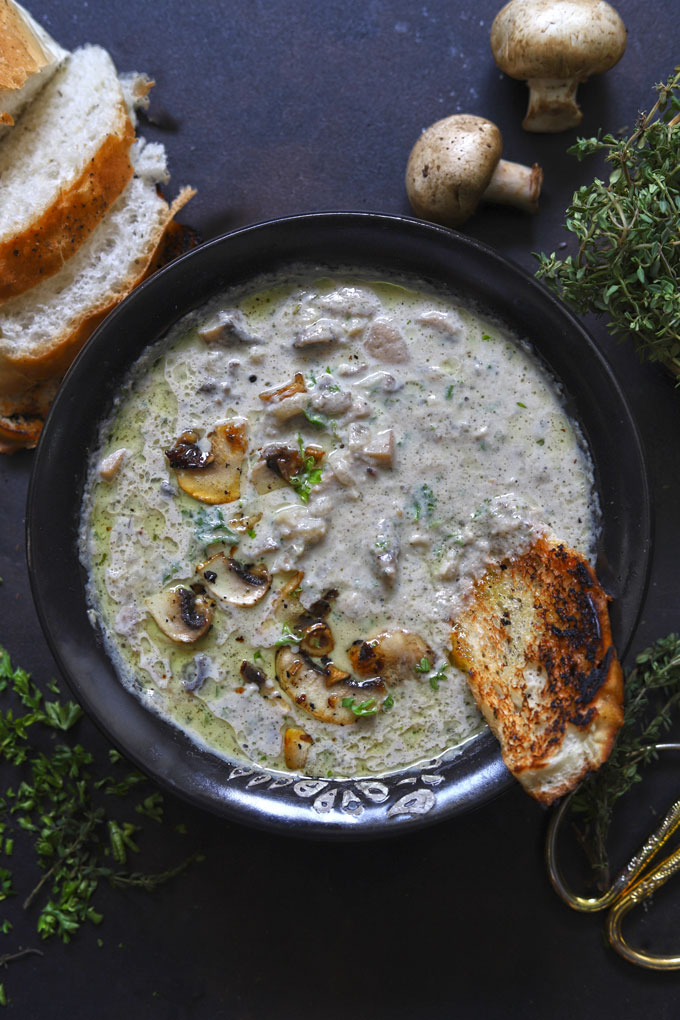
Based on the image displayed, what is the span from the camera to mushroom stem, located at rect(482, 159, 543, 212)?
2914mm

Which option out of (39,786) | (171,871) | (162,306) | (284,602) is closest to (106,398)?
(162,306)

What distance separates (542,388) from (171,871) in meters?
2.06

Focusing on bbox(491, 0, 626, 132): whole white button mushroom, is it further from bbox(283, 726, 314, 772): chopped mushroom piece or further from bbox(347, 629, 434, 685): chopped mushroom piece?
bbox(283, 726, 314, 772): chopped mushroom piece

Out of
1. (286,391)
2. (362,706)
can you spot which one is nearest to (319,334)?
(286,391)

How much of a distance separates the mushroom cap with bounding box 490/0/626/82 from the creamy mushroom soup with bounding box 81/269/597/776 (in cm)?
88

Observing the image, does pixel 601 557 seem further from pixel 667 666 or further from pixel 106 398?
pixel 106 398

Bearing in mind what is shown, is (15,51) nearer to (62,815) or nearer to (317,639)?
(317,639)

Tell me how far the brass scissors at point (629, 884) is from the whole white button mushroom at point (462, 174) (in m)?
1.95

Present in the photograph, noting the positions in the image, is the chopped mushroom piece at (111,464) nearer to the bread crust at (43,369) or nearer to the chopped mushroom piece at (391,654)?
the bread crust at (43,369)

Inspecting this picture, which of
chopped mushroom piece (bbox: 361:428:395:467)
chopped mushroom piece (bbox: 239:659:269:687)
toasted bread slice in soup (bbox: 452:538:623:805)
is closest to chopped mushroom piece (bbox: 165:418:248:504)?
chopped mushroom piece (bbox: 361:428:395:467)

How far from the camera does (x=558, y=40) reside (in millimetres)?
2785

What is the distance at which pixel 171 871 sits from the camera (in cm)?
289

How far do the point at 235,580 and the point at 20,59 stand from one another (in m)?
1.84

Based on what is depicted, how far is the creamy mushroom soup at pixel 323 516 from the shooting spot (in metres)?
2.64
